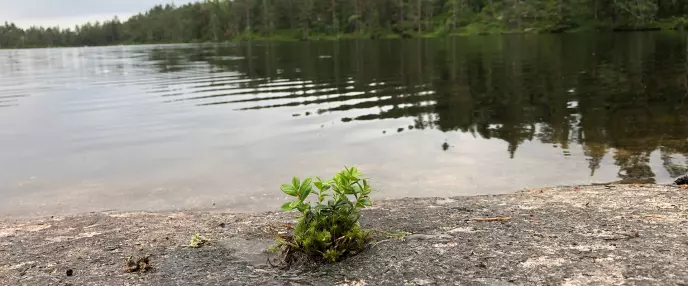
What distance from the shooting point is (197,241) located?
6195 millimetres

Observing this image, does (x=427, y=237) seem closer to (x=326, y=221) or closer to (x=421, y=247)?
(x=421, y=247)

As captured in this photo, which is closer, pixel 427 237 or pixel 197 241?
pixel 427 237

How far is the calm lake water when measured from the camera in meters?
11.0

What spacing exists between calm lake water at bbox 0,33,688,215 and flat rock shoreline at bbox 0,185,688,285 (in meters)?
2.66

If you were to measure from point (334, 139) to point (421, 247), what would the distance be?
10.2m

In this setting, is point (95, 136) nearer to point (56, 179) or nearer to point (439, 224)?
point (56, 179)

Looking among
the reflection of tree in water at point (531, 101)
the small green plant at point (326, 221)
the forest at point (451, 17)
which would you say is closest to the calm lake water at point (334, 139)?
the reflection of tree in water at point (531, 101)

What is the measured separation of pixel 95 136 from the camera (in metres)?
17.3

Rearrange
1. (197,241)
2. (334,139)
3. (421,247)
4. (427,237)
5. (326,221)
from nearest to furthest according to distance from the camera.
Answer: (326,221), (421,247), (427,237), (197,241), (334,139)

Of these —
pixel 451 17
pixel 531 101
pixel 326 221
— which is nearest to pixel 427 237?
pixel 326 221

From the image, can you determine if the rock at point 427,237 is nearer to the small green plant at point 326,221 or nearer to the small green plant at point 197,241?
the small green plant at point 326,221

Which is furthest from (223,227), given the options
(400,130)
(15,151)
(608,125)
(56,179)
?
(608,125)

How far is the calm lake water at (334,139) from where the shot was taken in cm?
1102

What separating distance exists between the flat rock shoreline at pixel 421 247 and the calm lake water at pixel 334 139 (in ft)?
8.73
